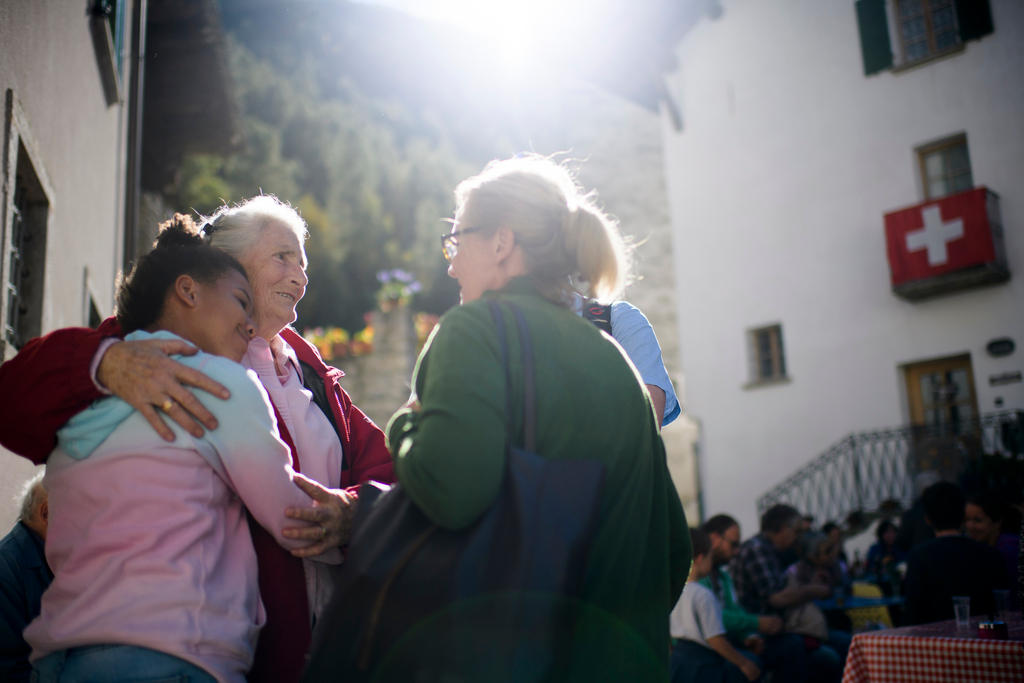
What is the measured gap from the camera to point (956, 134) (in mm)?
14258

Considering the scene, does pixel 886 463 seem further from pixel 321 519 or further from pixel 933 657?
pixel 321 519

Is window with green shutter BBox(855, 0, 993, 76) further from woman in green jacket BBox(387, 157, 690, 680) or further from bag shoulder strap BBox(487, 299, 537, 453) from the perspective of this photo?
bag shoulder strap BBox(487, 299, 537, 453)

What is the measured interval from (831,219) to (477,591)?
15315 millimetres

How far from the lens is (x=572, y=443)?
1683 millimetres

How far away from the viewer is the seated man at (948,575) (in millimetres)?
4910

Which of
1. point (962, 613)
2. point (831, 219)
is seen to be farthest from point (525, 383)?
point (831, 219)

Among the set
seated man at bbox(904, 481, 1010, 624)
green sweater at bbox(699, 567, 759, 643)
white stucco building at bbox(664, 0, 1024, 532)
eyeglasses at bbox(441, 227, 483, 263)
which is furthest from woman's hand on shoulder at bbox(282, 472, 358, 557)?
white stucco building at bbox(664, 0, 1024, 532)

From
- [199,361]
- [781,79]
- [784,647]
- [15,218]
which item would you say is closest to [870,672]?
[784,647]

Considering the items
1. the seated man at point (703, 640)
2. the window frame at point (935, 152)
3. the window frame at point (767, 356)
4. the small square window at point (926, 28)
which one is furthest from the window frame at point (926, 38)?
the seated man at point (703, 640)

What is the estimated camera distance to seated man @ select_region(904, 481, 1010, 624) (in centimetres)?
491

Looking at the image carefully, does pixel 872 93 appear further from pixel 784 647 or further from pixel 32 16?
pixel 32 16

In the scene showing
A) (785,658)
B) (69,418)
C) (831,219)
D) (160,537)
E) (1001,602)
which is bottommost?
(785,658)

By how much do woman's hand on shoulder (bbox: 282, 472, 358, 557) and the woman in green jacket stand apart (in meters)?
0.27

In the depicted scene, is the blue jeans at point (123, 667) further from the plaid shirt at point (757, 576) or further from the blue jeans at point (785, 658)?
the plaid shirt at point (757, 576)
